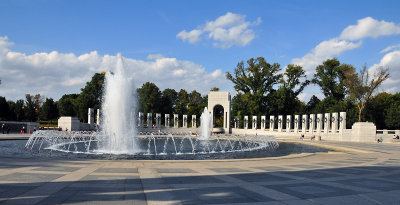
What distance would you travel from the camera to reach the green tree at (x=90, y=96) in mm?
68250

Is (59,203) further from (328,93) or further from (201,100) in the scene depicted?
(201,100)

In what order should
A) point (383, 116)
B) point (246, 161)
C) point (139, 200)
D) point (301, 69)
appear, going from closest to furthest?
1. point (139, 200)
2. point (246, 161)
3. point (383, 116)
4. point (301, 69)

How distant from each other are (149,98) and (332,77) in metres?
43.8

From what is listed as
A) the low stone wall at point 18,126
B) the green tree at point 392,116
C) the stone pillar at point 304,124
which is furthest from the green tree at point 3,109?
the green tree at point 392,116

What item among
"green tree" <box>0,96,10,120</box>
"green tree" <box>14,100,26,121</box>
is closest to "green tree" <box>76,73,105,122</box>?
"green tree" <box>14,100,26,121</box>

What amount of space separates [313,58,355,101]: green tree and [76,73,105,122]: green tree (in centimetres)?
5251

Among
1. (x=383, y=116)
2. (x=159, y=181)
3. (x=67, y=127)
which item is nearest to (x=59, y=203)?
(x=159, y=181)

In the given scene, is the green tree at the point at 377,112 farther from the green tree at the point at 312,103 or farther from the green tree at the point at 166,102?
the green tree at the point at 166,102

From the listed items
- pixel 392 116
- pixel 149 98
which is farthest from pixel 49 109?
pixel 392 116

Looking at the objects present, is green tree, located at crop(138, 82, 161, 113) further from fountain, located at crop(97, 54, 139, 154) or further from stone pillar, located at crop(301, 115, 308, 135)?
fountain, located at crop(97, 54, 139, 154)

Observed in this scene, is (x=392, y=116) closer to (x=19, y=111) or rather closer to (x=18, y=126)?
(x=18, y=126)

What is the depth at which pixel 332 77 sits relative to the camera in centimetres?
6612

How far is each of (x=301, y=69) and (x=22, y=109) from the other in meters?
69.5

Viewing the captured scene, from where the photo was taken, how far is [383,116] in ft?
186
